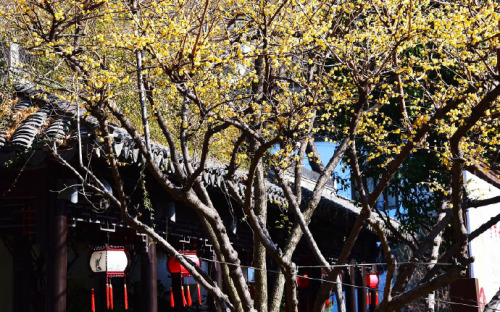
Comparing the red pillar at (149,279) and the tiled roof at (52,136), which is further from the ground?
the tiled roof at (52,136)

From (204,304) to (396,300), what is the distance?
762cm

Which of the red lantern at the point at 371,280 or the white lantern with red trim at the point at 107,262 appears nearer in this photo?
the white lantern with red trim at the point at 107,262

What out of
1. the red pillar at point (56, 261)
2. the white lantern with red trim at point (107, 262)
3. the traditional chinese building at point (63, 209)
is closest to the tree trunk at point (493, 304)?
the traditional chinese building at point (63, 209)

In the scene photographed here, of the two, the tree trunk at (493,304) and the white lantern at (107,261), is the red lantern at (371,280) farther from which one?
the tree trunk at (493,304)

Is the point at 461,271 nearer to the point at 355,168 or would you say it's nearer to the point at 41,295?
the point at 355,168

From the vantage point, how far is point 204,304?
1401cm

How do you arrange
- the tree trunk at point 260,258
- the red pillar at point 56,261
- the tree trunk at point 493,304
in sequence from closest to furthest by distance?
the tree trunk at point 493,304 → the red pillar at point 56,261 → the tree trunk at point 260,258

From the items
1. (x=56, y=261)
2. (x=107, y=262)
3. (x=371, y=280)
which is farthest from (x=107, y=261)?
(x=371, y=280)

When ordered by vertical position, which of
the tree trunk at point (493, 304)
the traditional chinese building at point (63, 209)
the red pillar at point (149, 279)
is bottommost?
the tree trunk at point (493, 304)

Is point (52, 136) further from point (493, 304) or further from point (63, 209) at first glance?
point (493, 304)

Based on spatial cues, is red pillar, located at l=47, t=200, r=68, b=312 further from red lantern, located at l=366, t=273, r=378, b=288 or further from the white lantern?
red lantern, located at l=366, t=273, r=378, b=288

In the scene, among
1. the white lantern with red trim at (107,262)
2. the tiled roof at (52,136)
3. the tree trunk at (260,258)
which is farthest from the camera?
the white lantern with red trim at (107,262)

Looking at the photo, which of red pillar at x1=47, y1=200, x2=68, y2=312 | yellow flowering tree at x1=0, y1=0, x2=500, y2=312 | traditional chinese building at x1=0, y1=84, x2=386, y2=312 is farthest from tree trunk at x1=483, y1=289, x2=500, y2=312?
red pillar at x1=47, y1=200, x2=68, y2=312

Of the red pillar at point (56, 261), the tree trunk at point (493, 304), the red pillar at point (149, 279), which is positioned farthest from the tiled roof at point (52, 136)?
the tree trunk at point (493, 304)
